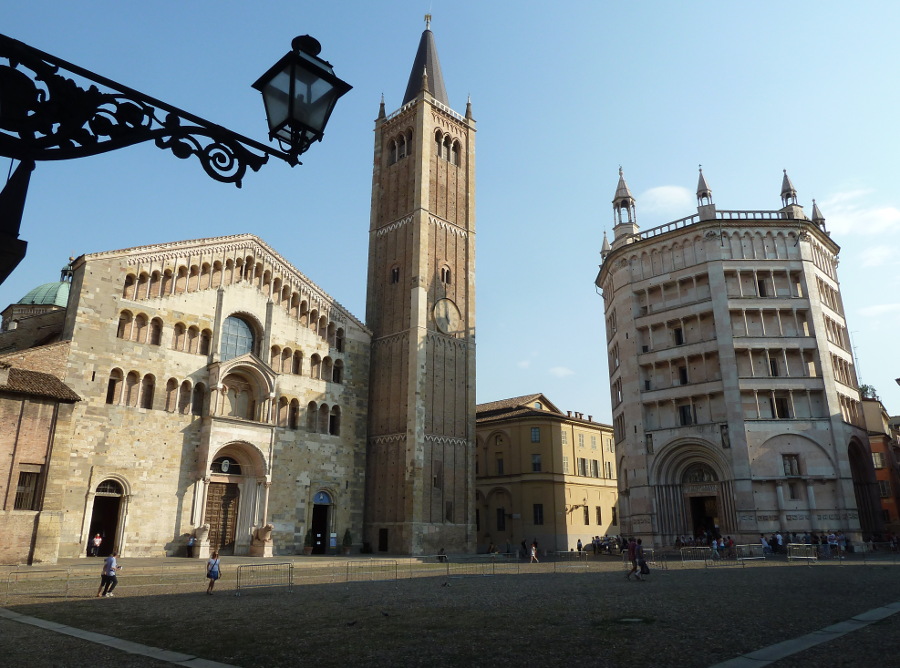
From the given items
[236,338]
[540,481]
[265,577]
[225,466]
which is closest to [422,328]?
[236,338]

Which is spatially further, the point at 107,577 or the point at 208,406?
the point at 208,406

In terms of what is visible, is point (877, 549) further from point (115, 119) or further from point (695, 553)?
point (115, 119)

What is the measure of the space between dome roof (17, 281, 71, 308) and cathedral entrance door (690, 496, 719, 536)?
58019 millimetres

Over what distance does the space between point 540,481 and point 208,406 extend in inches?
1167

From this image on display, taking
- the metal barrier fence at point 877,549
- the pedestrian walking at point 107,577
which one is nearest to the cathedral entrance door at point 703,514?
the metal barrier fence at point 877,549

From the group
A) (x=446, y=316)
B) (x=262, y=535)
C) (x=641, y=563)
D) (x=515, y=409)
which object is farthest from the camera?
(x=515, y=409)

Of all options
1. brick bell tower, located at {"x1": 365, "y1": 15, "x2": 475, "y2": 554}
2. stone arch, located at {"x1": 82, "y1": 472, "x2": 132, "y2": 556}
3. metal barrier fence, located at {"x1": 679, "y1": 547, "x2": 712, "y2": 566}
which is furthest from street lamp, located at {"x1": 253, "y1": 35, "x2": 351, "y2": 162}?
brick bell tower, located at {"x1": 365, "y1": 15, "x2": 475, "y2": 554}

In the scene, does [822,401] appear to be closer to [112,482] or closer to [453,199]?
[453,199]

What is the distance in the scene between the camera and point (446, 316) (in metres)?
45.4

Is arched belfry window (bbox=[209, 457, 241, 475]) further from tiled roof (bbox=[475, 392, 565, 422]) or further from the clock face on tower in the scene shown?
tiled roof (bbox=[475, 392, 565, 422])

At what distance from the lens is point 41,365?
29.6 meters

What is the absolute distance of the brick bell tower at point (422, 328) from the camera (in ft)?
134

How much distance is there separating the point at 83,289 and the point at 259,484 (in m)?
14.0

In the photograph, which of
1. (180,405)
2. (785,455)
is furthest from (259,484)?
(785,455)
